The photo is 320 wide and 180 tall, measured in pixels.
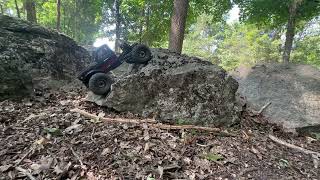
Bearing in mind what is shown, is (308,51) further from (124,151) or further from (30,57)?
(124,151)

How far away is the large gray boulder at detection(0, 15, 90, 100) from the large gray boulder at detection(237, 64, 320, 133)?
5123mm

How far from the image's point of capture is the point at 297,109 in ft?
23.8

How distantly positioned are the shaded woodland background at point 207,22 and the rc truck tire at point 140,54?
3.58 meters

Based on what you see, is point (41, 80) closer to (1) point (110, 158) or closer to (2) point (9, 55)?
(2) point (9, 55)

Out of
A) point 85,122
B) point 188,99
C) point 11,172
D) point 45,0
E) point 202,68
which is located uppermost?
point 45,0

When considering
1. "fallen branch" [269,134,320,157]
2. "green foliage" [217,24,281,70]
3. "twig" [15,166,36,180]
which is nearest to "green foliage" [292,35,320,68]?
"green foliage" [217,24,281,70]

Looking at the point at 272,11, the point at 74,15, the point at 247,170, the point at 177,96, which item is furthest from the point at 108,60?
the point at 74,15

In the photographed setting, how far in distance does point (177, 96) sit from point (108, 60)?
1863 millimetres

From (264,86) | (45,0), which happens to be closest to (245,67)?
(264,86)

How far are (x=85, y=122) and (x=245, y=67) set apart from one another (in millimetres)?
6388

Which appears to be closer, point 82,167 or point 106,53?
point 82,167

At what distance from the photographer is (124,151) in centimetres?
443

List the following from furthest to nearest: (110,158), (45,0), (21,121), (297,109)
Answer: (45,0) < (297,109) < (21,121) < (110,158)

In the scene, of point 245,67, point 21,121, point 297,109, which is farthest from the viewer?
point 245,67
